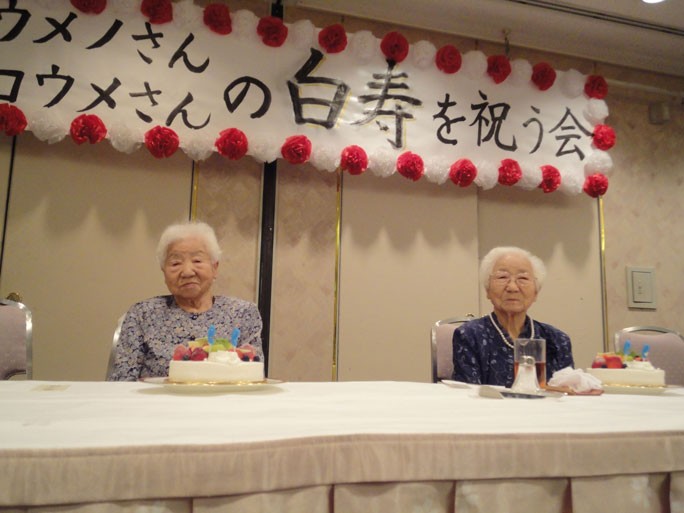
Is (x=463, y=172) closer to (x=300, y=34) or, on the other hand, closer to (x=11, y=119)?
(x=300, y=34)

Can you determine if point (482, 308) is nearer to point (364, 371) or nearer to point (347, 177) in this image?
point (364, 371)

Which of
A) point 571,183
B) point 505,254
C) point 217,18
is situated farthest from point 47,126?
point 571,183

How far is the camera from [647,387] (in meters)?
1.61

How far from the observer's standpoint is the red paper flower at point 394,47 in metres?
3.43

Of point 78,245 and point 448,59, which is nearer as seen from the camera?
point 78,245

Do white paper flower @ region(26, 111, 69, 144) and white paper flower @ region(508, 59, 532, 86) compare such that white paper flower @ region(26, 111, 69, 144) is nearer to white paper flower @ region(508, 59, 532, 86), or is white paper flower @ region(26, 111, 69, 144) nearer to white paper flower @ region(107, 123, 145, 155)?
white paper flower @ region(107, 123, 145, 155)

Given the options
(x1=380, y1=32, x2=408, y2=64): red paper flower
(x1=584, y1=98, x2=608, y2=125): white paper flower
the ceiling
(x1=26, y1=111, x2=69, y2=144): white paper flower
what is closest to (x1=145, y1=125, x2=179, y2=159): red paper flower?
(x1=26, y1=111, x2=69, y2=144): white paper flower

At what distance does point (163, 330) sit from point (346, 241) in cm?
157

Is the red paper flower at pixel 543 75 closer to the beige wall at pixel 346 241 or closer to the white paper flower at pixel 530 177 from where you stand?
the beige wall at pixel 346 241

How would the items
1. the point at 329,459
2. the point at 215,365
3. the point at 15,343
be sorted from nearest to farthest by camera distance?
1. the point at 329,459
2. the point at 215,365
3. the point at 15,343

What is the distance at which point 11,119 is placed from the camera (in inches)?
107

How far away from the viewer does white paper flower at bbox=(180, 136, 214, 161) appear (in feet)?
9.87

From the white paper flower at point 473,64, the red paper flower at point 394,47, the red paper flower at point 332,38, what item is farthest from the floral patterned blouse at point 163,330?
the white paper flower at point 473,64

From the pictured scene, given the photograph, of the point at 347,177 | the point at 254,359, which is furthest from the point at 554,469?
the point at 347,177
